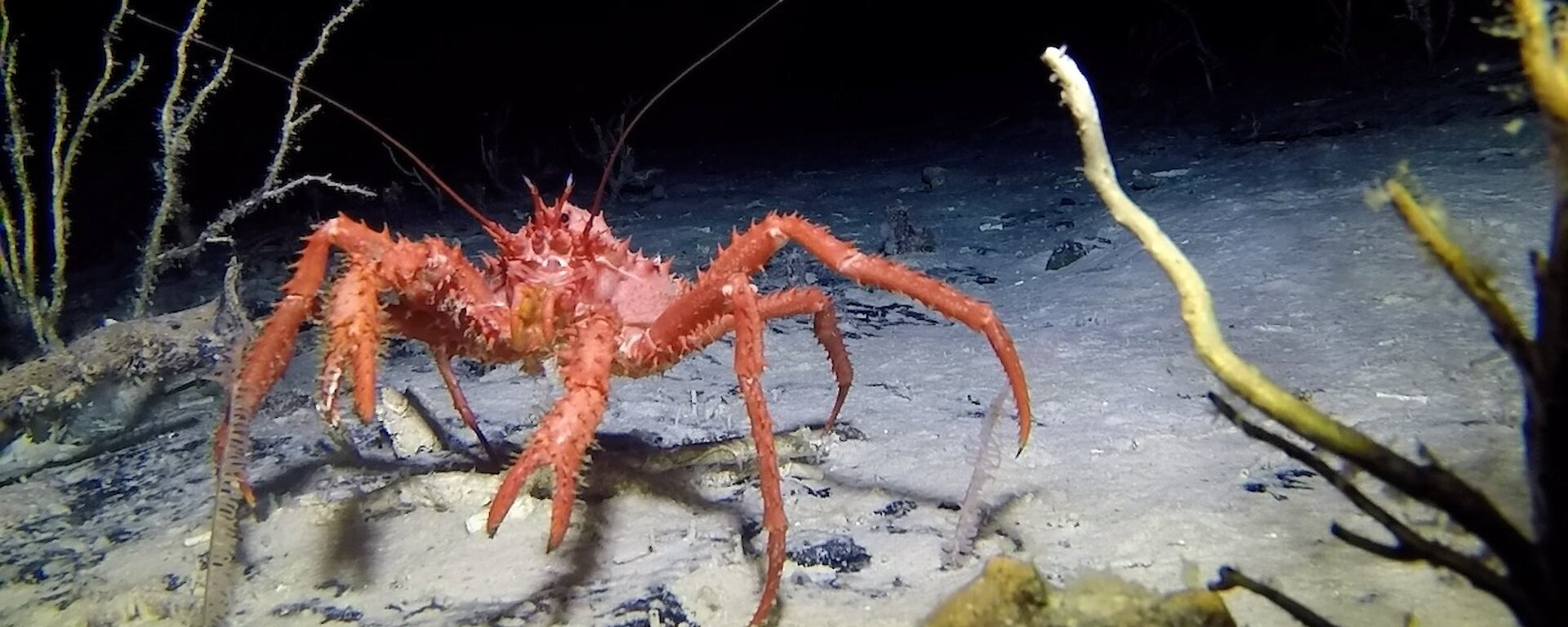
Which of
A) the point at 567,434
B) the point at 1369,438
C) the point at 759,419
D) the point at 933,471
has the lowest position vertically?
the point at 933,471

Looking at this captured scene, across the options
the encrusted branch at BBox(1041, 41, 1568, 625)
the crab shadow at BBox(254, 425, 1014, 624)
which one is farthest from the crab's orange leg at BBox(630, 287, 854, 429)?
the encrusted branch at BBox(1041, 41, 1568, 625)

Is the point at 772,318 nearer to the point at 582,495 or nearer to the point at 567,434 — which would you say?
the point at 582,495

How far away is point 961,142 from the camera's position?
10305 mm

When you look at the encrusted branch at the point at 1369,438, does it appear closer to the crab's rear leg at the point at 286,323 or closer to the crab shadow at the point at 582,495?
the crab shadow at the point at 582,495

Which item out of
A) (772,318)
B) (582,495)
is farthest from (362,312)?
(772,318)

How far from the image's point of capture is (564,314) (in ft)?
10.4

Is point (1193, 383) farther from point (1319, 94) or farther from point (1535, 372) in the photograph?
point (1319, 94)

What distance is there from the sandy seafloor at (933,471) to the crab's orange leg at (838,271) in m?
0.51

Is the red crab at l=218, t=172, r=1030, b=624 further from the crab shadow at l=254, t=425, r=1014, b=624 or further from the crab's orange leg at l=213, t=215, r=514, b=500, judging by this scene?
the crab shadow at l=254, t=425, r=1014, b=624

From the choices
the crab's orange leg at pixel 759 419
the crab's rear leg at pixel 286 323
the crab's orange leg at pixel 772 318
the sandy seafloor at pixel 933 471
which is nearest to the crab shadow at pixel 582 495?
the sandy seafloor at pixel 933 471

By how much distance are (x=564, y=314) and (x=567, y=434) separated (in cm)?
90

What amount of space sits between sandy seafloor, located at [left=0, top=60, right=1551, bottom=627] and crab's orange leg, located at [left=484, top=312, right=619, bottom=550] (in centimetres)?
47

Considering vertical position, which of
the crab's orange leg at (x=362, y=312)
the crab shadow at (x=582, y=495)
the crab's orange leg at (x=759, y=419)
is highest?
the crab's orange leg at (x=362, y=312)

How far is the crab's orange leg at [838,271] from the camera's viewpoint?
9.68 ft
